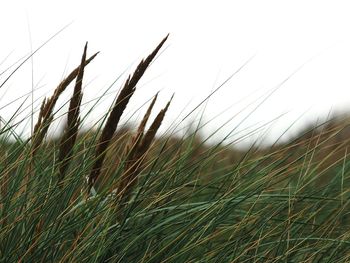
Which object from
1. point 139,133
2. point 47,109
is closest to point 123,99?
point 139,133

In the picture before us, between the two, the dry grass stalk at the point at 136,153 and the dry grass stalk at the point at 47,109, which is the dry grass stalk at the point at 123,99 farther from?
the dry grass stalk at the point at 47,109

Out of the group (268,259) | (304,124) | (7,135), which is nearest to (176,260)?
(268,259)

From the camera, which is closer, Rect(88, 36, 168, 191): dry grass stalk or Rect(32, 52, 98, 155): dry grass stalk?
Rect(88, 36, 168, 191): dry grass stalk

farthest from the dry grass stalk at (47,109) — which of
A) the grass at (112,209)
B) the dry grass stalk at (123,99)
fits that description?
the dry grass stalk at (123,99)

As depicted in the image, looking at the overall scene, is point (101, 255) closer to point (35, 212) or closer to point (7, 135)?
point (35, 212)

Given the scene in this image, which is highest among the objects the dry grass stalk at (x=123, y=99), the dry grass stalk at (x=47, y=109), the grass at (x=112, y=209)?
the dry grass stalk at (x=47, y=109)

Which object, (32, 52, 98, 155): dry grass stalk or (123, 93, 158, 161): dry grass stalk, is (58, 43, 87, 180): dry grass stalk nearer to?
(32, 52, 98, 155): dry grass stalk

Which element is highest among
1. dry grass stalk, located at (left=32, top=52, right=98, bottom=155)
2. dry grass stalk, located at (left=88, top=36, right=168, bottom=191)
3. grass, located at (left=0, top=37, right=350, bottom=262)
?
dry grass stalk, located at (left=32, top=52, right=98, bottom=155)

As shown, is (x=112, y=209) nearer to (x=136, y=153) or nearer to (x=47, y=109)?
(x=136, y=153)

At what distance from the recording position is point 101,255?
211 cm

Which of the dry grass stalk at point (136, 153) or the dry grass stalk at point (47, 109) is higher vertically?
the dry grass stalk at point (47, 109)

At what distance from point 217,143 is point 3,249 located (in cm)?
73

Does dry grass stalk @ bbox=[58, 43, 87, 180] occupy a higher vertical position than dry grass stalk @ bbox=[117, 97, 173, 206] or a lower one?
higher

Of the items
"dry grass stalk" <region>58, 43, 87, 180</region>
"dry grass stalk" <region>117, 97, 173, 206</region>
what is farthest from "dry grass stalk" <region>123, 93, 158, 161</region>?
"dry grass stalk" <region>58, 43, 87, 180</region>
